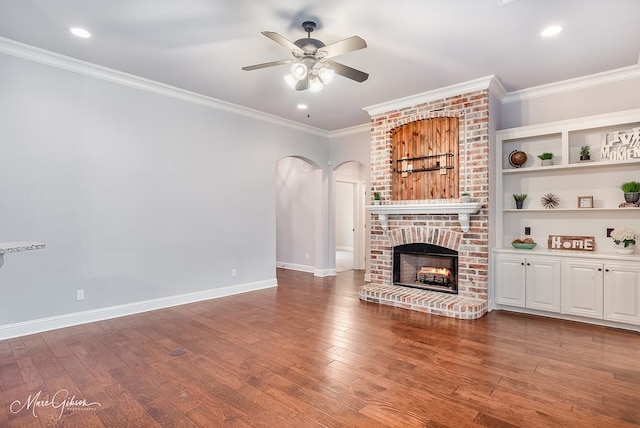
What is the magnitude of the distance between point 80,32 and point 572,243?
6093mm

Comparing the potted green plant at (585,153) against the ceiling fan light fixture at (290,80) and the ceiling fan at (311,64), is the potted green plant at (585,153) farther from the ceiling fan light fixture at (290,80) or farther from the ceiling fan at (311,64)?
the ceiling fan light fixture at (290,80)

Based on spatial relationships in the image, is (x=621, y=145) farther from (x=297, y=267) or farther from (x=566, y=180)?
(x=297, y=267)

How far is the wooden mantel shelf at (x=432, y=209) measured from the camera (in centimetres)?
444

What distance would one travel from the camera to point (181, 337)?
3574 mm

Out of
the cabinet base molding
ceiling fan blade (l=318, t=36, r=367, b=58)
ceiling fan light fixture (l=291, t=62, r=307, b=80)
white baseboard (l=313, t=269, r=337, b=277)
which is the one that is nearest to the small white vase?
the cabinet base molding

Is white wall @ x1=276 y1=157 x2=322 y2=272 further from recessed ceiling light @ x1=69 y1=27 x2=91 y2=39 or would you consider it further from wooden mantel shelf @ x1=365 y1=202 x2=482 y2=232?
recessed ceiling light @ x1=69 y1=27 x2=91 y2=39

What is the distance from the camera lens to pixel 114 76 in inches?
167

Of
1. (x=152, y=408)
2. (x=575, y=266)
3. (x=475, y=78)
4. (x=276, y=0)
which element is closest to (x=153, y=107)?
(x=276, y=0)

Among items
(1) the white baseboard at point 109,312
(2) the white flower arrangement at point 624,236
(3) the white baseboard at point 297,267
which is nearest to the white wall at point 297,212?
(3) the white baseboard at point 297,267

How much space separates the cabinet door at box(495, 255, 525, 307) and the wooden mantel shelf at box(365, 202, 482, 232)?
2.19ft

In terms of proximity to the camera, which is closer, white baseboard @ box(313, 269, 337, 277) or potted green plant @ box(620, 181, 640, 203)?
potted green plant @ box(620, 181, 640, 203)

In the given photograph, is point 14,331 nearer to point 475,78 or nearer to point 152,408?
point 152,408

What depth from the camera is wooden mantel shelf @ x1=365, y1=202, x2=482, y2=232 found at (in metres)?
4.44

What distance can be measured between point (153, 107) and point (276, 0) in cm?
267
